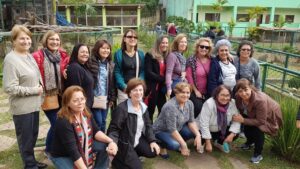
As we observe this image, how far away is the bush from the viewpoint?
12.4ft

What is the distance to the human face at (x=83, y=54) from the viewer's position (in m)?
3.41

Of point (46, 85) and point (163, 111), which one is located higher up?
point (46, 85)

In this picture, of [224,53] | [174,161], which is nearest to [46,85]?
[174,161]

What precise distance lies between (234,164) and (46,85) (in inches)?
102

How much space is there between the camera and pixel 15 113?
307 centimetres

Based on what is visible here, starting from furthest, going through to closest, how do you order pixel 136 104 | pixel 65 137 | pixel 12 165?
pixel 12 165 < pixel 136 104 < pixel 65 137

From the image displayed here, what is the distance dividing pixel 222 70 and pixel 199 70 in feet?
1.03

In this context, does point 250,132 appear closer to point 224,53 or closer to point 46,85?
point 224,53

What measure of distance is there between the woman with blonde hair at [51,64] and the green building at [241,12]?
25992 mm

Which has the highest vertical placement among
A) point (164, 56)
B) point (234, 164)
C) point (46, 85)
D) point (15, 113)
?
point (164, 56)

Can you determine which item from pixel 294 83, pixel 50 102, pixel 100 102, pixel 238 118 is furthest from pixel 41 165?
pixel 294 83

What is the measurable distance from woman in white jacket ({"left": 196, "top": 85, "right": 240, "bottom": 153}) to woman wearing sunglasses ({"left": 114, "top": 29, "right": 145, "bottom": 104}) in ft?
3.46

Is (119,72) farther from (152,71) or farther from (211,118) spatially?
(211,118)

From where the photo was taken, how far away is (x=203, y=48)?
3998 mm
